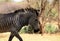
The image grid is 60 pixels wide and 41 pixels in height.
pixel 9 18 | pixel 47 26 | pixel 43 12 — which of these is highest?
pixel 9 18

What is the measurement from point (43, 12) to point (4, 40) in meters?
2.09

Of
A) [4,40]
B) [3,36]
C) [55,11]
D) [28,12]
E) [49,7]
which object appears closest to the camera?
[28,12]

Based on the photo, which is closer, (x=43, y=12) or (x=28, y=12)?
(x=28, y=12)

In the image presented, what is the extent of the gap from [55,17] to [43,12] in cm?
109

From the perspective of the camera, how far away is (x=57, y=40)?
673 cm

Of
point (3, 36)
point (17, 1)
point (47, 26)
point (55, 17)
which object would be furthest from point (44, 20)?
point (17, 1)

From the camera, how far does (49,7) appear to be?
869 cm

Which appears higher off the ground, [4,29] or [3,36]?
[4,29]

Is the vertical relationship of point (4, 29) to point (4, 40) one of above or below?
above

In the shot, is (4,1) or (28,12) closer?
(28,12)

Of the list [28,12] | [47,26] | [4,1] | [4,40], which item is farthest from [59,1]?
[28,12]

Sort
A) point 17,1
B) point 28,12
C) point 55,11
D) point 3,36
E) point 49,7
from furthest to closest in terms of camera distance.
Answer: point 17,1, point 55,11, point 49,7, point 3,36, point 28,12

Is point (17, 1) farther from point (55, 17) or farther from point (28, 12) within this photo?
point (28, 12)

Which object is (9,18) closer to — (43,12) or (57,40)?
(57,40)
